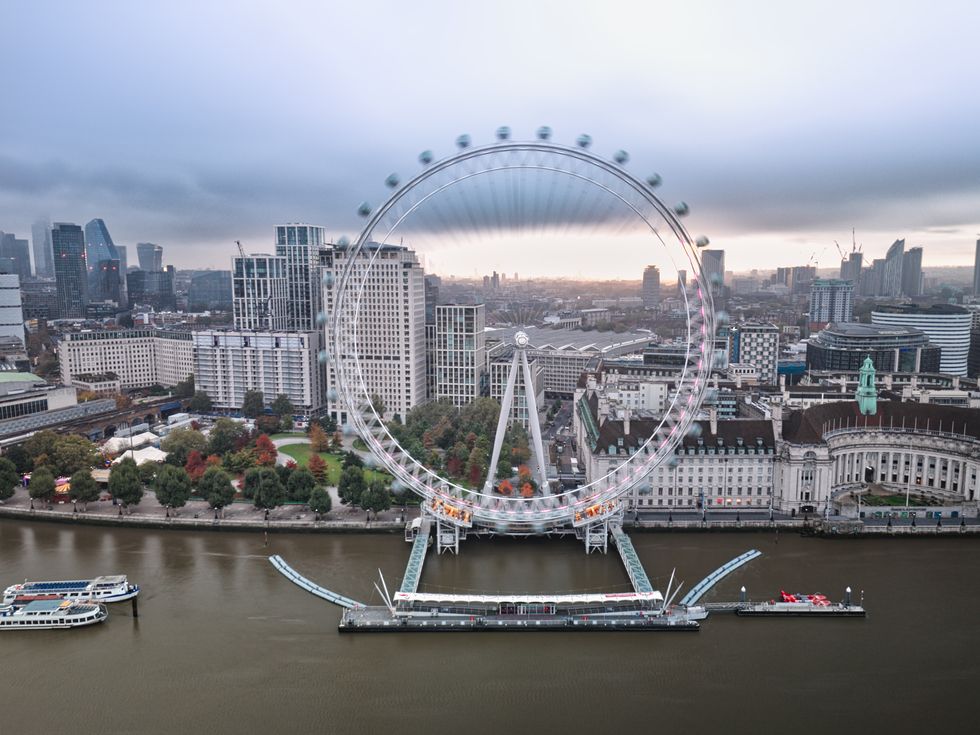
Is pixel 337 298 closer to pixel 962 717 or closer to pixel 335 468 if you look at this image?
pixel 335 468

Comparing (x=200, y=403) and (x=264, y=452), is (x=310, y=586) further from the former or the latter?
(x=200, y=403)

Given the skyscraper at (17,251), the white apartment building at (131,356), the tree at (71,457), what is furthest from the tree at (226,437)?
the skyscraper at (17,251)

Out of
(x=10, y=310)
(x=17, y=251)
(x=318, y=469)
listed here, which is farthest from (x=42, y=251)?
(x=318, y=469)

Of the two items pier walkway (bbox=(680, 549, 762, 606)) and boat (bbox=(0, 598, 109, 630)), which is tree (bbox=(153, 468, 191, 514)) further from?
pier walkway (bbox=(680, 549, 762, 606))

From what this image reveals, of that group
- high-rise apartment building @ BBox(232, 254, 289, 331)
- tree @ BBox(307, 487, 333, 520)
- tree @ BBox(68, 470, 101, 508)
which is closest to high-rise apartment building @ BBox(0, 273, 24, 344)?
high-rise apartment building @ BBox(232, 254, 289, 331)

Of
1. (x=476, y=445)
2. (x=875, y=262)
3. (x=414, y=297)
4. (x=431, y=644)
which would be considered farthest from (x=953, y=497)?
(x=875, y=262)

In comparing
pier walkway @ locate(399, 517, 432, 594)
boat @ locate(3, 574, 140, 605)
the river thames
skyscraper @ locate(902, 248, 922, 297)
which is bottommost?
the river thames
